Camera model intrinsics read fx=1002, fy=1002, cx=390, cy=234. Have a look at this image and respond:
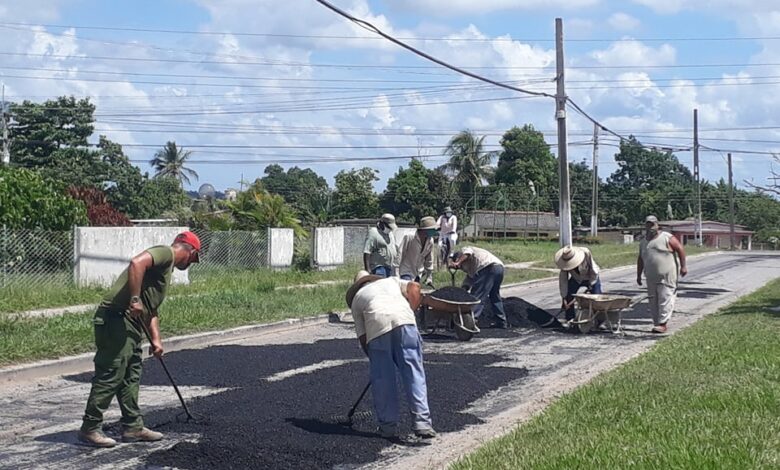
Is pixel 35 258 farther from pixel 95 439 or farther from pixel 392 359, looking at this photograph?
pixel 392 359

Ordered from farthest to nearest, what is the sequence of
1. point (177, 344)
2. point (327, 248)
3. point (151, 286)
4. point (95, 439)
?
point (327, 248) → point (177, 344) → point (151, 286) → point (95, 439)

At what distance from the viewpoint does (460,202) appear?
2948 inches

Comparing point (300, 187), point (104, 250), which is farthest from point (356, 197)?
point (104, 250)

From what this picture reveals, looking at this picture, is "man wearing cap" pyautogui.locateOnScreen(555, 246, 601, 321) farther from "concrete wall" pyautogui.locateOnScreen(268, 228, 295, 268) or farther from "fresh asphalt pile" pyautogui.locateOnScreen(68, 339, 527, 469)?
"concrete wall" pyautogui.locateOnScreen(268, 228, 295, 268)

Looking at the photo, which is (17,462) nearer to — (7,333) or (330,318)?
(7,333)

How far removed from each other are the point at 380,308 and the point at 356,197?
66.0 m

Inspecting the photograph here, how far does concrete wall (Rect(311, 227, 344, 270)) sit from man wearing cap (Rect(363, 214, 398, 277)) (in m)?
10.8

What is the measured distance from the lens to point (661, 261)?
A: 15.2m

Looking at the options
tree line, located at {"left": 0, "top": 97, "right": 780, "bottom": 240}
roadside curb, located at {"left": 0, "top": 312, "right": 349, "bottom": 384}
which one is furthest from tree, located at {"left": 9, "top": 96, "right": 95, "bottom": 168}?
roadside curb, located at {"left": 0, "top": 312, "right": 349, "bottom": 384}

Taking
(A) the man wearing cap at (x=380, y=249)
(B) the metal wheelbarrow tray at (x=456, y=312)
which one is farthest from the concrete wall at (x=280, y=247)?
(B) the metal wheelbarrow tray at (x=456, y=312)

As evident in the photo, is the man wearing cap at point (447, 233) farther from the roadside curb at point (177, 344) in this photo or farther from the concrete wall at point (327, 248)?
the roadside curb at point (177, 344)

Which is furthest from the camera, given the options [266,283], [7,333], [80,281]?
[266,283]

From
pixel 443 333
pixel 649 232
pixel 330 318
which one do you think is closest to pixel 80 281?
pixel 330 318

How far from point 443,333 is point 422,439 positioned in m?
6.93
